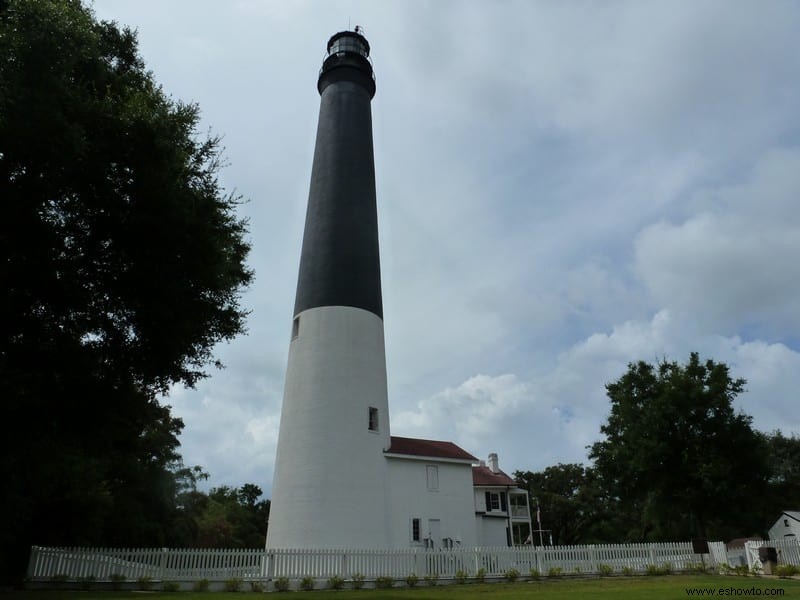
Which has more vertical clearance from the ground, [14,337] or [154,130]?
[154,130]

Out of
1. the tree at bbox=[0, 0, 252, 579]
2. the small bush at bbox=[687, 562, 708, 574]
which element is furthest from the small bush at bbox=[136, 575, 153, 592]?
the small bush at bbox=[687, 562, 708, 574]

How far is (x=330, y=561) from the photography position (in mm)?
17109

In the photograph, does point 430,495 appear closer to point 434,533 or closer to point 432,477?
point 432,477

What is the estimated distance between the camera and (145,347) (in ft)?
43.4

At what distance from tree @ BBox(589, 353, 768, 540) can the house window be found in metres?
10.1

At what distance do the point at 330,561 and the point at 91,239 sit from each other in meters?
11.3

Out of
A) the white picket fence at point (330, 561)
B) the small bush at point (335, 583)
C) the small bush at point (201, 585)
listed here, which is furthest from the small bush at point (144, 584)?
the small bush at point (335, 583)

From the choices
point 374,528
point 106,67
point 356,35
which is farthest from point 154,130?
point 356,35

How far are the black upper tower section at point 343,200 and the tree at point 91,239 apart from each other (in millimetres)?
6674

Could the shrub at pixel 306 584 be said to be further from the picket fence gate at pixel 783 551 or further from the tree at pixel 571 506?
the tree at pixel 571 506

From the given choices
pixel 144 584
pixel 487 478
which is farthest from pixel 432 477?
pixel 144 584

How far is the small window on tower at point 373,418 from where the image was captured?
834 inches

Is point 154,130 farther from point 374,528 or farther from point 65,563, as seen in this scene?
point 374,528

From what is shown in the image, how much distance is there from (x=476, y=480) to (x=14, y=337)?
2520cm
